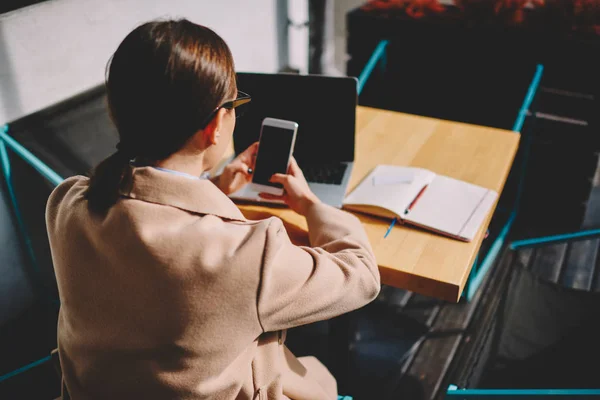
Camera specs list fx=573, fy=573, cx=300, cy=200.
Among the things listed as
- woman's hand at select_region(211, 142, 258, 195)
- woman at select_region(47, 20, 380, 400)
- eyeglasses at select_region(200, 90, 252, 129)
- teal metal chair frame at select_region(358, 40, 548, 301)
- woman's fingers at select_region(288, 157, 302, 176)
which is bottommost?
teal metal chair frame at select_region(358, 40, 548, 301)

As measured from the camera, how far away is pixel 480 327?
5.09ft

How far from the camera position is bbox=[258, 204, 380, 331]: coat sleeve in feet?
2.75

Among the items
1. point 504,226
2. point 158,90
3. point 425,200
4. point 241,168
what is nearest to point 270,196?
point 241,168

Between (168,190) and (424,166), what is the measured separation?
3.21ft

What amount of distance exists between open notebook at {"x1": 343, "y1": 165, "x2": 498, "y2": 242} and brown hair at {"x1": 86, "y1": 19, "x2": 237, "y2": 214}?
648mm

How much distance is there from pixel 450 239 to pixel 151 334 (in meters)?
0.77

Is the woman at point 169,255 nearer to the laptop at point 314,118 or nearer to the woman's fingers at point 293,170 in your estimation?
the woman's fingers at point 293,170

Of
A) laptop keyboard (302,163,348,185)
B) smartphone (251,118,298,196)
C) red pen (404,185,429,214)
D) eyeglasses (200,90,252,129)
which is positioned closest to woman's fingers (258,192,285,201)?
smartphone (251,118,298,196)

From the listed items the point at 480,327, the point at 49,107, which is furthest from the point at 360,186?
the point at 49,107

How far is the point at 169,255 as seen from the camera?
79cm

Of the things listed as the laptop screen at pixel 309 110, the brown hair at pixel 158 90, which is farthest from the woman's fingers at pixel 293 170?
the brown hair at pixel 158 90

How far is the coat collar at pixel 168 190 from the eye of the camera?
2.72ft

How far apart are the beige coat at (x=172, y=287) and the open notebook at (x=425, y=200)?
48 cm

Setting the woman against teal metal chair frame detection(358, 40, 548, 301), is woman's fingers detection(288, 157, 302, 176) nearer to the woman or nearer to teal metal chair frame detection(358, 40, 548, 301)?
the woman
